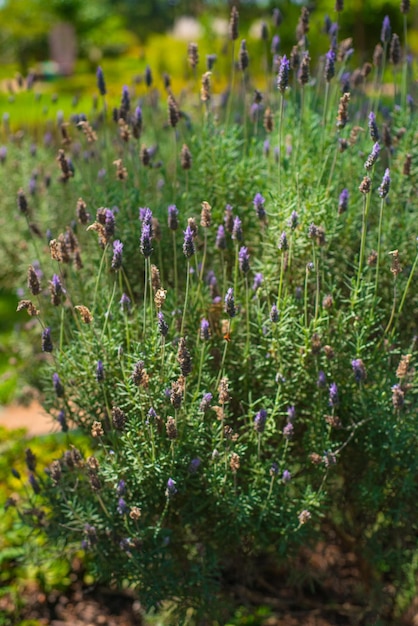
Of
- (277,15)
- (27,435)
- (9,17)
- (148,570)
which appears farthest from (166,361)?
(9,17)

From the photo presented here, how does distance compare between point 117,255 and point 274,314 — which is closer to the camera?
point 117,255

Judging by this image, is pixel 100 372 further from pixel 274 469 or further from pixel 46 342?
pixel 274 469

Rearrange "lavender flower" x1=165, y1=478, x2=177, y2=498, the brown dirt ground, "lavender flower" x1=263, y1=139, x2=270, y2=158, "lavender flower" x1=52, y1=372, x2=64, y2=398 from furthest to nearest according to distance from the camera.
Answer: the brown dirt ground
"lavender flower" x1=263, y1=139, x2=270, y2=158
"lavender flower" x1=52, y1=372, x2=64, y2=398
"lavender flower" x1=165, y1=478, x2=177, y2=498

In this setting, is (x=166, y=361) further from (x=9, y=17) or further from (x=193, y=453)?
(x=9, y=17)

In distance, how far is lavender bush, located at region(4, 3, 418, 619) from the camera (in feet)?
7.92

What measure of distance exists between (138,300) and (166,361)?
0.71 metres

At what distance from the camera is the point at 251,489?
8.11 feet

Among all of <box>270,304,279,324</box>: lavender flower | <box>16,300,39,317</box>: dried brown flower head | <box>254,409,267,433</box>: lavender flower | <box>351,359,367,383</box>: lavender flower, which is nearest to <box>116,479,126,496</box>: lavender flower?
<box>254,409,267,433</box>: lavender flower

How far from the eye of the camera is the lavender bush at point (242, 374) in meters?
2.41

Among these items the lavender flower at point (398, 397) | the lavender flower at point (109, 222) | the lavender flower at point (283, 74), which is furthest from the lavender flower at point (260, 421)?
the lavender flower at point (283, 74)

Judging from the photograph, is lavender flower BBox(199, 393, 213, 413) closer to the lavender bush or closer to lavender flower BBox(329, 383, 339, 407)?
the lavender bush

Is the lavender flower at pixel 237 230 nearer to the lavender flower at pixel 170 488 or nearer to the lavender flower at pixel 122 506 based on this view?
the lavender flower at pixel 170 488

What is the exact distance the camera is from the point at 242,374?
2.70 m

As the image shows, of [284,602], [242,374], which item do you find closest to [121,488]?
[242,374]
